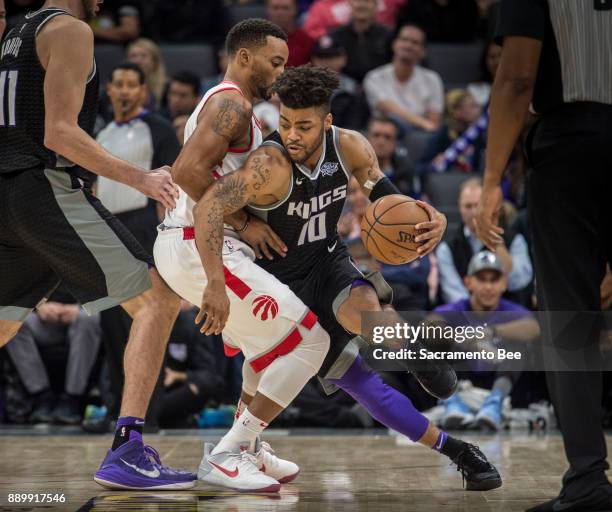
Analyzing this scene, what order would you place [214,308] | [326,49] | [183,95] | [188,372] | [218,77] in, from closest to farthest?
[214,308], [188,372], [183,95], [326,49], [218,77]

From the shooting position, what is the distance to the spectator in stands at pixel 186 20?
11.0 metres

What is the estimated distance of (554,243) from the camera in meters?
3.39

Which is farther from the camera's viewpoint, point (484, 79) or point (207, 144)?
point (484, 79)

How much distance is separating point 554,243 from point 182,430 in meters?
4.00

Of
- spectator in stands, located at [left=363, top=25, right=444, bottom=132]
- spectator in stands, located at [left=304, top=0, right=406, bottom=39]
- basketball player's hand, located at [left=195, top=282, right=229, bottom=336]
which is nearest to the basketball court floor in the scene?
basketball player's hand, located at [left=195, top=282, right=229, bottom=336]

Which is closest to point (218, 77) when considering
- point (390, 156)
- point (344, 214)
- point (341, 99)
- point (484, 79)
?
point (341, 99)

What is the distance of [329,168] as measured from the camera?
458cm

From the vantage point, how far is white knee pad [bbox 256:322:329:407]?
14.1ft

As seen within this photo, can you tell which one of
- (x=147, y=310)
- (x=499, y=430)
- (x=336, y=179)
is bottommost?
(x=499, y=430)

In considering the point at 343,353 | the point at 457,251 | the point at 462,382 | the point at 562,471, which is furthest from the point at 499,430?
the point at 343,353

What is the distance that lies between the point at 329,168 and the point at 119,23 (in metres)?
6.64

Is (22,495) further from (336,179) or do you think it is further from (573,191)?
(573,191)

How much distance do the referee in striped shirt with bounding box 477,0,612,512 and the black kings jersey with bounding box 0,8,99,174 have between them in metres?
1.90

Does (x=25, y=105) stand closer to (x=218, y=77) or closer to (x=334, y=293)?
(x=334, y=293)
